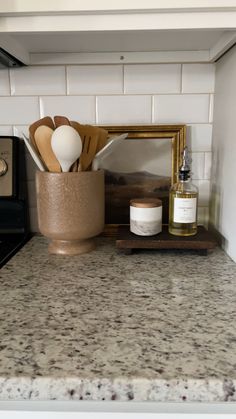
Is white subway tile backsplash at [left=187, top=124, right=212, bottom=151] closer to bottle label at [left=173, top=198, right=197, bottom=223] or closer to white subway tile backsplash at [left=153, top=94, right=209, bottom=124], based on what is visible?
white subway tile backsplash at [left=153, top=94, right=209, bottom=124]

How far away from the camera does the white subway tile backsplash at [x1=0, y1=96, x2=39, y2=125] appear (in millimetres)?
905

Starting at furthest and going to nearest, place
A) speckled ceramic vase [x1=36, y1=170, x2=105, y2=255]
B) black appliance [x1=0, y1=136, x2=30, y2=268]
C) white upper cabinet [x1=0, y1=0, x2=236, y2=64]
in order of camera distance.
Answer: black appliance [x1=0, y1=136, x2=30, y2=268], speckled ceramic vase [x1=36, y1=170, x2=105, y2=255], white upper cabinet [x1=0, y1=0, x2=236, y2=64]

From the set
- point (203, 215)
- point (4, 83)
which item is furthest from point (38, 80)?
point (203, 215)

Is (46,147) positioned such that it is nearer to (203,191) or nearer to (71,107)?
(71,107)

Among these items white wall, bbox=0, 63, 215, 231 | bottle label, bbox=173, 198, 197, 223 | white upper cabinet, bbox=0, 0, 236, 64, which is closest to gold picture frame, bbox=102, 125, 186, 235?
white wall, bbox=0, 63, 215, 231

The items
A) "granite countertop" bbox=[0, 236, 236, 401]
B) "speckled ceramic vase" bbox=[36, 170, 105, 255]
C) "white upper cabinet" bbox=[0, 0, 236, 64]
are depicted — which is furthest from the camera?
"speckled ceramic vase" bbox=[36, 170, 105, 255]

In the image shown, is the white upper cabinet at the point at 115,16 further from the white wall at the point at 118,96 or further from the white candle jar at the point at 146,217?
the white candle jar at the point at 146,217

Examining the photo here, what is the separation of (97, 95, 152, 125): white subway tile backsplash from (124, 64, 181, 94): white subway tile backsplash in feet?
0.08

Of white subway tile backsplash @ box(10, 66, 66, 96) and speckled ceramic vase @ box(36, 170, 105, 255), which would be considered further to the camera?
white subway tile backsplash @ box(10, 66, 66, 96)

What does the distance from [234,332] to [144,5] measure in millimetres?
528

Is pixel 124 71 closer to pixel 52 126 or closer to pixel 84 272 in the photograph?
pixel 52 126

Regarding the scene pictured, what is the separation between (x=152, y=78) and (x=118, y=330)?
0.67 m

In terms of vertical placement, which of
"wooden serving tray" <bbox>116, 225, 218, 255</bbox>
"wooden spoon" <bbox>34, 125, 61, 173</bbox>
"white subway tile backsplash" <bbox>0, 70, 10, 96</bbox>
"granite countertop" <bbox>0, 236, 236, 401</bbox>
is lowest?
"granite countertop" <bbox>0, 236, 236, 401</bbox>

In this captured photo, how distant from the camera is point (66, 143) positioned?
65 cm
